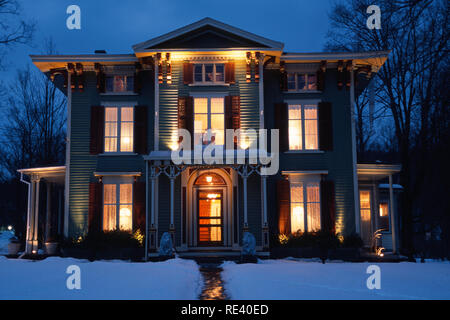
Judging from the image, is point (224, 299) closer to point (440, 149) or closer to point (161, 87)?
point (161, 87)

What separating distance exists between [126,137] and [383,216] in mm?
11486

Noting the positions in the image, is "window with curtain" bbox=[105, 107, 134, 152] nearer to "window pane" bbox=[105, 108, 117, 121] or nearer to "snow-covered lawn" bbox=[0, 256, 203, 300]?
"window pane" bbox=[105, 108, 117, 121]

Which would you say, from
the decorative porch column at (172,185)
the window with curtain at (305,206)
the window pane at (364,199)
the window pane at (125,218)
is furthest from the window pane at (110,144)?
the window pane at (364,199)

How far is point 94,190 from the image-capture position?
16516mm

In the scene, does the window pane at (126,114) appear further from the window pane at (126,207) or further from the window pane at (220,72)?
the window pane at (220,72)

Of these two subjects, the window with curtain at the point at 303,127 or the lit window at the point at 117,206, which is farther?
the window with curtain at the point at 303,127

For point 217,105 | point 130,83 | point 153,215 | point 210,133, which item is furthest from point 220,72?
point 153,215

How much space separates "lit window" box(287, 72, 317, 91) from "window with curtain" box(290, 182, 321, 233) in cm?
372

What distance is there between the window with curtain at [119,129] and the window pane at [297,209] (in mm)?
6370

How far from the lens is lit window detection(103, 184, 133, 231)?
1662 cm

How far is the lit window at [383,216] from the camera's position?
1944 cm

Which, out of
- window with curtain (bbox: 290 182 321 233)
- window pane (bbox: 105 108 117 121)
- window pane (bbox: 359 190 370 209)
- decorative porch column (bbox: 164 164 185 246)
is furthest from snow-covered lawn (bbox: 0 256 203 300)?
window pane (bbox: 359 190 370 209)

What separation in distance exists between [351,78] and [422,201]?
22.2 metres
